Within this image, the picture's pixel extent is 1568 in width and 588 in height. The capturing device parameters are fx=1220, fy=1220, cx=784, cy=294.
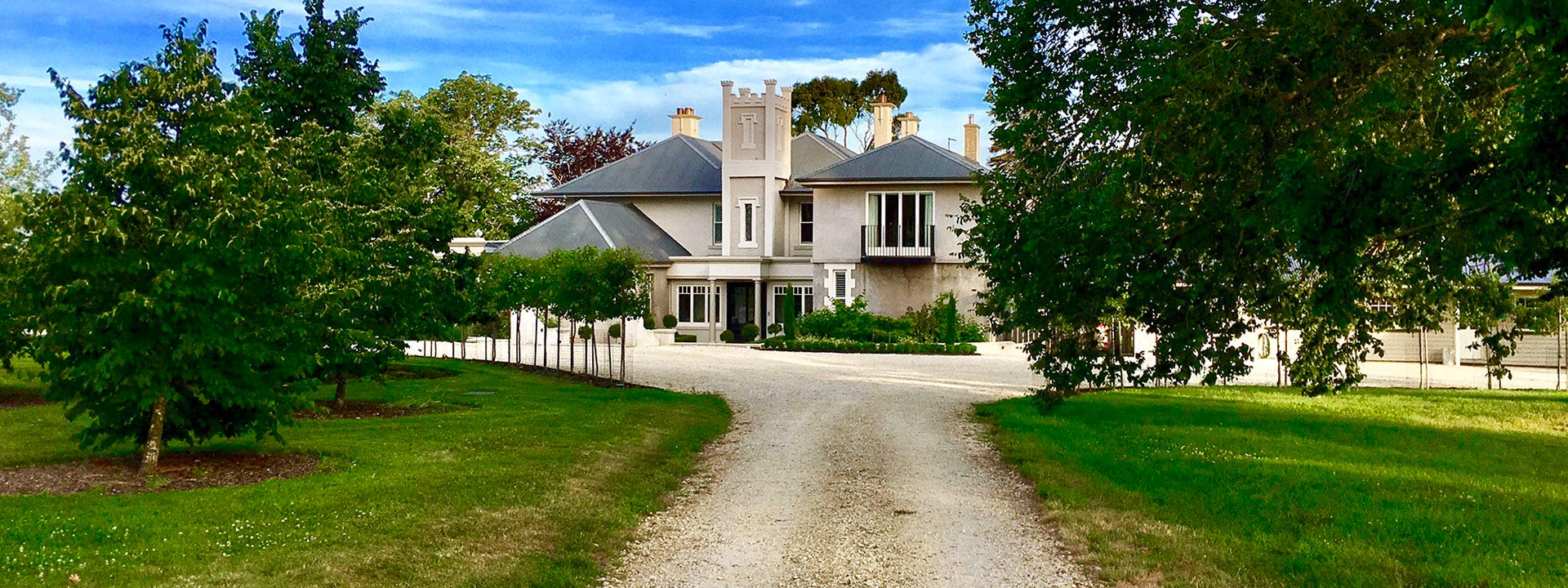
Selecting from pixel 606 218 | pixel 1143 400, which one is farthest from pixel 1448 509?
pixel 606 218

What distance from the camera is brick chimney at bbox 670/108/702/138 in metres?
55.7

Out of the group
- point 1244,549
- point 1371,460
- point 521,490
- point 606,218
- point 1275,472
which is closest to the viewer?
point 1244,549

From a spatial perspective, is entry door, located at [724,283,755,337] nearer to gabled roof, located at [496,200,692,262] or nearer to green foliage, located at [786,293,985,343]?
gabled roof, located at [496,200,692,262]

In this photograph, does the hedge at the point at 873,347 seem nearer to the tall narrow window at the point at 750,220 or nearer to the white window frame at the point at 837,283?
the white window frame at the point at 837,283

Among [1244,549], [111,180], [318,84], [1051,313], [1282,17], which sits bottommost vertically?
[1244,549]

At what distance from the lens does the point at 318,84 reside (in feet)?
72.9

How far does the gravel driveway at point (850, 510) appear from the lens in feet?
29.3

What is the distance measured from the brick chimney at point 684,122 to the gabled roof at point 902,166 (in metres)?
12.9

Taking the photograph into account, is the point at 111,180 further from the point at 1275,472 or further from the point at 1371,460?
the point at 1371,460

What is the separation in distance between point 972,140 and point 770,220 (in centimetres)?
1270

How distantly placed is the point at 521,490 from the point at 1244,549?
643 centimetres

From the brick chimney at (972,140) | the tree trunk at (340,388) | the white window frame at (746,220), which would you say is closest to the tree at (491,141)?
the white window frame at (746,220)

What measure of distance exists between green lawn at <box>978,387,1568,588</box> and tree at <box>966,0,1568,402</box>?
47.7 inches

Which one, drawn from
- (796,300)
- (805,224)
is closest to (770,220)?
(805,224)
